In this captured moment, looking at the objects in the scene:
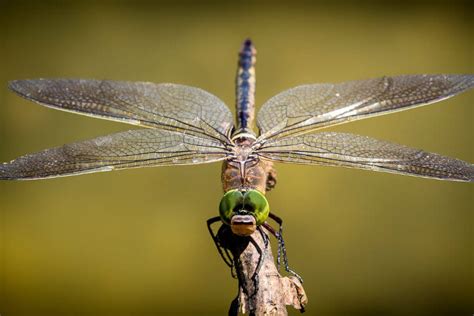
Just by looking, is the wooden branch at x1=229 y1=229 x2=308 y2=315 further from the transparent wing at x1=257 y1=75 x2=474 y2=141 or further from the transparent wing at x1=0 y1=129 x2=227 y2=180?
the transparent wing at x1=257 y1=75 x2=474 y2=141

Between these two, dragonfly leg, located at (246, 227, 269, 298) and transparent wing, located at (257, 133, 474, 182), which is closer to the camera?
dragonfly leg, located at (246, 227, 269, 298)

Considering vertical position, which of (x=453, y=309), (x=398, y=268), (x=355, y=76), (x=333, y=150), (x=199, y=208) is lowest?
(x=453, y=309)

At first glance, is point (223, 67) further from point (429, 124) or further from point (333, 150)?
point (333, 150)

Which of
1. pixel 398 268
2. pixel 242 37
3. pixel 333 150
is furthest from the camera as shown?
pixel 242 37

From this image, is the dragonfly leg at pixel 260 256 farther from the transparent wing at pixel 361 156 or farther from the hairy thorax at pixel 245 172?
the transparent wing at pixel 361 156

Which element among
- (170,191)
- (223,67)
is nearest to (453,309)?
(170,191)

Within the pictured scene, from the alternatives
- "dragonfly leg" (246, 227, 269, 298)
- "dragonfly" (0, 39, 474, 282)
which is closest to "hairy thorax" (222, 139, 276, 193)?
"dragonfly" (0, 39, 474, 282)
